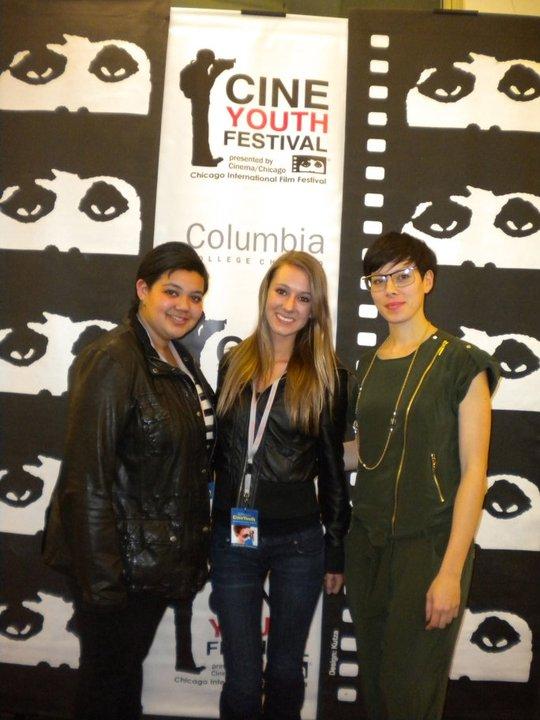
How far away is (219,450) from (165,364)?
0.39 m

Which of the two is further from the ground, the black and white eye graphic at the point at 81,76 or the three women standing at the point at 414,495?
the black and white eye graphic at the point at 81,76

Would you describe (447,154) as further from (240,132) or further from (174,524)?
(174,524)

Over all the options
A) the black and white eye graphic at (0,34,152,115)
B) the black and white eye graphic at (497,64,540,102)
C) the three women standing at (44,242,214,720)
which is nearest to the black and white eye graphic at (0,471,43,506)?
the three women standing at (44,242,214,720)

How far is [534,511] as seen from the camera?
245 cm

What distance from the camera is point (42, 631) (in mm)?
2508

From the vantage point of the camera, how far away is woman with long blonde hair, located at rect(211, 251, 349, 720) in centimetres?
184

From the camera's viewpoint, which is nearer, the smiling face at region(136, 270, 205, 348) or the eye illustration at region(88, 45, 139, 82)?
the smiling face at region(136, 270, 205, 348)

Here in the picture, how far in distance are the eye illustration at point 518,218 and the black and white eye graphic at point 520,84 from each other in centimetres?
42

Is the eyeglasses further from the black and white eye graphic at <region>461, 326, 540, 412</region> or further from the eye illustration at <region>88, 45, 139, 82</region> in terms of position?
the eye illustration at <region>88, 45, 139, 82</region>

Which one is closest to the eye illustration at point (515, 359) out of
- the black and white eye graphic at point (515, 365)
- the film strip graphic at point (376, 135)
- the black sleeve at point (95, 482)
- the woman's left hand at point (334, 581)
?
the black and white eye graphic at point (515, 365)

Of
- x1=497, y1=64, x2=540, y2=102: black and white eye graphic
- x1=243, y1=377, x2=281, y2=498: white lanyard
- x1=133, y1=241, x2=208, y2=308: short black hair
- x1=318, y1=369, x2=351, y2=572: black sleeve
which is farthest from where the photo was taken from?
x1=497, y1=64, x2=540, y2=102: black and white eye graphic

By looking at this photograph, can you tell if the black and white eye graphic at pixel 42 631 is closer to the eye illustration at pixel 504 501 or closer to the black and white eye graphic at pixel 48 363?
the black and white eye graphic at pixel 48 363

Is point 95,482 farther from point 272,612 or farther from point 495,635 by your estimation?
point 495,635

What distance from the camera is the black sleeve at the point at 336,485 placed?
1954 millimetres
